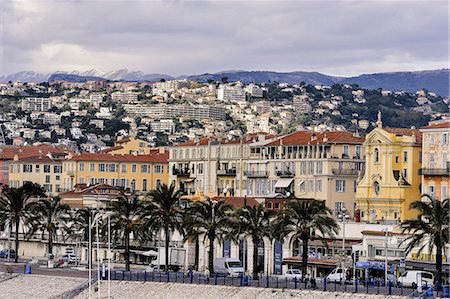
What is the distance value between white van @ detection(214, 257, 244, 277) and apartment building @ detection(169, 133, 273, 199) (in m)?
30.5

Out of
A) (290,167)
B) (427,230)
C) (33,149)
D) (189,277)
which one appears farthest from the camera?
(33,149)

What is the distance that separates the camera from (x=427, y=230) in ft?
276

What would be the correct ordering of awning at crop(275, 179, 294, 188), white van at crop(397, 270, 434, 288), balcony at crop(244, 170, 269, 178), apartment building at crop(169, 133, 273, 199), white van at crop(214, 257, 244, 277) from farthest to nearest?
1. apartment building at crop(169, 133, 273, 199)
2. balcony at crop(244, 170, 269, 178)
3. awning at crop(275, 179, 294, 188)
4. white van at crop(214, 257, 244, 277)
5. white van at crop(397, 270, 434, 288)

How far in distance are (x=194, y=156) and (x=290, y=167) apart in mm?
19710

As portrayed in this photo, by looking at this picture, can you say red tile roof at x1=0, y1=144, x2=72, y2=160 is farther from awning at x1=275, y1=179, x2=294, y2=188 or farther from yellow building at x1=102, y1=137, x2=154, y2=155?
awning at x1=275, y1=179, x2=294, y2=188

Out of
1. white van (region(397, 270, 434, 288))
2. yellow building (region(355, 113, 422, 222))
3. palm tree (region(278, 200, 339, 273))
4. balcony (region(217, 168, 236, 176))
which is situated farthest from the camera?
balcony (region(217, 168, 236, 176))

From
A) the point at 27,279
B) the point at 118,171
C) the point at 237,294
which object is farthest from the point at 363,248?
the point at 118,171

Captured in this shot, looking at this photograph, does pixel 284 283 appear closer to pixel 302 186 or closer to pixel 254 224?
pixel 254 224

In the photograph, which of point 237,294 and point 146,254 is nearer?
point 237,294

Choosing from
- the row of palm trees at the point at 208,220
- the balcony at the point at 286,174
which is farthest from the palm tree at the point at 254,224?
the balcony at the point at 286,174

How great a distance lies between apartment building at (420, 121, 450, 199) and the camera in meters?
109

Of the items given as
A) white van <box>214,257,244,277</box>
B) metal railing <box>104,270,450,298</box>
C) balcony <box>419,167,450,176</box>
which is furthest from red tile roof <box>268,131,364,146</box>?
metal railing <box>104,270,450,298</box>

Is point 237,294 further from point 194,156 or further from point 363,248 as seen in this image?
point 194,156

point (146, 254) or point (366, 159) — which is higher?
point (366, 159)
